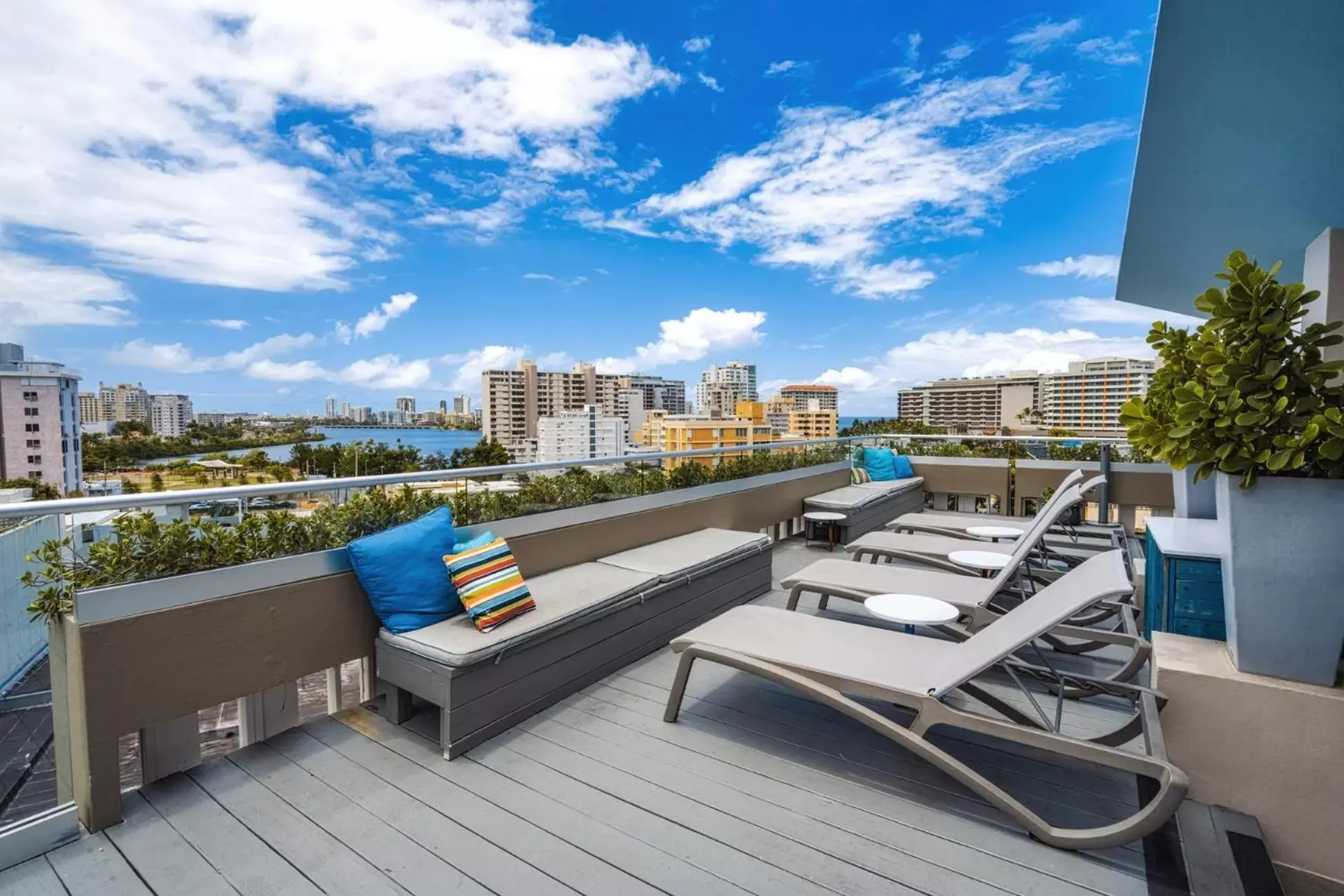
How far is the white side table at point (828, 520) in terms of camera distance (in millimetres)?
6449

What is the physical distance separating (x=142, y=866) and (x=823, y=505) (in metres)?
5.99

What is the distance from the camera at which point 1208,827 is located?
202 cm

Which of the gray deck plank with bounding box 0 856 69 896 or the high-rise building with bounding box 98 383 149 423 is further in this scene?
the high-rise building with bounding box 98 383 149 423

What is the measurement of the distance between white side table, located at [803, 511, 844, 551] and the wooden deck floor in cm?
357

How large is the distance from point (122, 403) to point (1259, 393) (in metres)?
25.2

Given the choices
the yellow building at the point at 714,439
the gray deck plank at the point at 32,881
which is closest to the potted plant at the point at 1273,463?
the yellow building at the point at 714,439

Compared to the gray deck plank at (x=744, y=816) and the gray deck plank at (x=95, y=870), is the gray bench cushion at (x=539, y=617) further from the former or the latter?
the gray deck plank at (x=95, y=870)

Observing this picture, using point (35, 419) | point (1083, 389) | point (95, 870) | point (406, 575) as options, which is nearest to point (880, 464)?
point (406, 575)

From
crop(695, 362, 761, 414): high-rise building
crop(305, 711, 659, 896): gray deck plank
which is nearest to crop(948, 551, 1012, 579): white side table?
crop(305, 711, 659, 896): gray deck plank

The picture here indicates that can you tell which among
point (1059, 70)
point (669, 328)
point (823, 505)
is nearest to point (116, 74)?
point (823, 505)

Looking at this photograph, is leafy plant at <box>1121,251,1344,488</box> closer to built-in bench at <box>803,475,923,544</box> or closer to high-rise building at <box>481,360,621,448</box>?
built-in bench at <box>803,475,923,544</box>

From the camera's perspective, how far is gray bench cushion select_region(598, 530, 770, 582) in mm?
3943

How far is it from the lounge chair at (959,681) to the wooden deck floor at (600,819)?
0.18 meters

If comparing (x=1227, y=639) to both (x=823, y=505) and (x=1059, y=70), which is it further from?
(x=1059, y=70)
